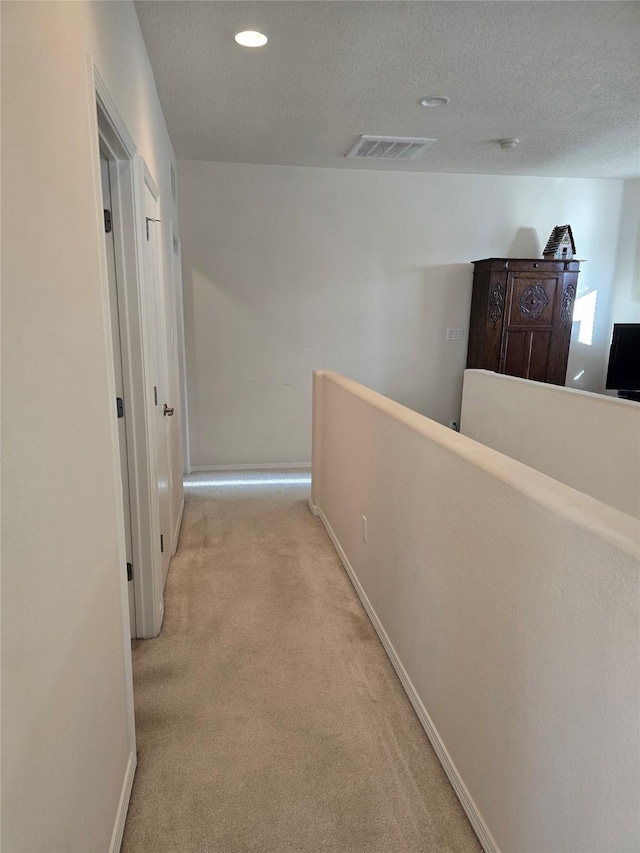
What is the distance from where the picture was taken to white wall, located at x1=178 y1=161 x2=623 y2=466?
182 inches

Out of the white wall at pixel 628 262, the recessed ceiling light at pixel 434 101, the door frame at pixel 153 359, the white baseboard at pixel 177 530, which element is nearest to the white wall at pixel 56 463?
the door frame at pixel 153 359

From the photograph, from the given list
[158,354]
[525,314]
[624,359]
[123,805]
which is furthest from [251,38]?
[624,359]

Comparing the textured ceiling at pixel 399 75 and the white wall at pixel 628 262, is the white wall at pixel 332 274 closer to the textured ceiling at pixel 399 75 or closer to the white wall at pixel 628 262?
the white wall at pixel 628 262

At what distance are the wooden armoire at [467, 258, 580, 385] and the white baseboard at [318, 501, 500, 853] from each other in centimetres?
286

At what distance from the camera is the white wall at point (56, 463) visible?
0.81 meters

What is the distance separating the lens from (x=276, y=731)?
1.84 m

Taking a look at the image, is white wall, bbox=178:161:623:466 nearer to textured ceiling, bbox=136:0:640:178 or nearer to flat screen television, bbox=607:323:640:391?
textured ceiling, bbox=136:0:640:178

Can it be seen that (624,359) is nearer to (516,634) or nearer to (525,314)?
(525,314)

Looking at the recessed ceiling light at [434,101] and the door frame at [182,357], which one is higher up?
the recessed ceiling light at [434,101]

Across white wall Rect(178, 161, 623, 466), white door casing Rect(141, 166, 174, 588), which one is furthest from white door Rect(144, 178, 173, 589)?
white wall Rect(178, 161, 623, 466)

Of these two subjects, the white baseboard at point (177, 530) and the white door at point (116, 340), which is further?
the white baseboard at point (177, 530)

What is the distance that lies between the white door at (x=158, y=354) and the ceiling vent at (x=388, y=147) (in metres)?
1.92

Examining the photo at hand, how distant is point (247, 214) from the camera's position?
4.61 metres

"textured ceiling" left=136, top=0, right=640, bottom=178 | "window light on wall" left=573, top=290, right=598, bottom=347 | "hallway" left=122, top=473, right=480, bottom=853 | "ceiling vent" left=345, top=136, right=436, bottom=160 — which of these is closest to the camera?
"hallway" left=122, top=473, right=480, bottom=853
